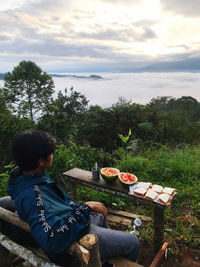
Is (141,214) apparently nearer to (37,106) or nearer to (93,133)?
(93,133)

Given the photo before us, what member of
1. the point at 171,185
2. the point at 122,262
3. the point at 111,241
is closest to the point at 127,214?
the point at 171,185

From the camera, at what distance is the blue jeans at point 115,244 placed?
1.92 metres

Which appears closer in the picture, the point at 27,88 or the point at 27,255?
the point at 27,255

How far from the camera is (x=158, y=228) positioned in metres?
2.63

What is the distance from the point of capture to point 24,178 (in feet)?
5.17

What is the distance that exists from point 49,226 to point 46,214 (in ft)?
0.27

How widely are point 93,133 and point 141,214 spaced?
7.77 m

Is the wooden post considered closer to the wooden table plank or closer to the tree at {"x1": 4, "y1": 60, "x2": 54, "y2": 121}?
the wooden table plank

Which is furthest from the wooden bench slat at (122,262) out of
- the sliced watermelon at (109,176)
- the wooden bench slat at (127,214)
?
the wooden bench slat at (127,214)

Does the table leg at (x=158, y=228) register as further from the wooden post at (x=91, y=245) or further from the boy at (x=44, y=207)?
the wooden post at (x=91, y=245)

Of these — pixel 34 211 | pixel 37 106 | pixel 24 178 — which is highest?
pixel 24 178

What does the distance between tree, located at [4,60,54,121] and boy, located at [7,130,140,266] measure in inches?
979

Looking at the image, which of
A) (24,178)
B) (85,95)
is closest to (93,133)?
(85,95)

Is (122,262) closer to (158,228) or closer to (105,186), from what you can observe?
(158,228)
